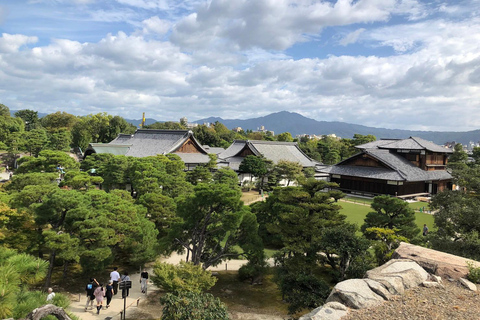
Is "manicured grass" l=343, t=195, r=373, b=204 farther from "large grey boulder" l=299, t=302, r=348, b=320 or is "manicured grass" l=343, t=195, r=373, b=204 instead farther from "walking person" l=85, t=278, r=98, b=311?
"large grey boulder" l=299, t=302, r=348, b=320

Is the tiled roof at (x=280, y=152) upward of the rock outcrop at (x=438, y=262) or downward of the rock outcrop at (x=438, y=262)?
upward

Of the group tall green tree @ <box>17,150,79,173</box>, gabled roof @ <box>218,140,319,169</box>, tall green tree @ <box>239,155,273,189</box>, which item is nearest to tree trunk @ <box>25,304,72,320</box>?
tall green tree @ <box>17,150,79,173</box>

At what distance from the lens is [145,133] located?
4338cm

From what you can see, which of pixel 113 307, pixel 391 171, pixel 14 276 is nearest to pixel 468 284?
pixel 14 276

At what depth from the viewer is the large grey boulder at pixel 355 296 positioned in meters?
6.29

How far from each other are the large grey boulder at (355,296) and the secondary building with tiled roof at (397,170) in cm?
3061

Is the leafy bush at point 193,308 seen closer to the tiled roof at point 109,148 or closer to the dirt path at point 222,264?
the dirt path at point 222,264

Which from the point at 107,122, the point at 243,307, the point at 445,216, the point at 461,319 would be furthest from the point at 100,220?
the point at 107,122

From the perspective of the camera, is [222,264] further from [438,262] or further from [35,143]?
[35,143]

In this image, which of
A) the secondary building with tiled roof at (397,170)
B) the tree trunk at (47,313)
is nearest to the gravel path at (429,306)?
the tree trunk at (47,313)

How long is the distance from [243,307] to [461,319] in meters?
7.83

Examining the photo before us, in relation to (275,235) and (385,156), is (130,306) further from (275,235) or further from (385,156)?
(385,156)

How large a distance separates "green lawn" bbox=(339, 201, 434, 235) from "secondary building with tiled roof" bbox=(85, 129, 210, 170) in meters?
16.6

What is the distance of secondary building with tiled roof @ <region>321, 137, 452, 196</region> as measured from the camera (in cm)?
3541
